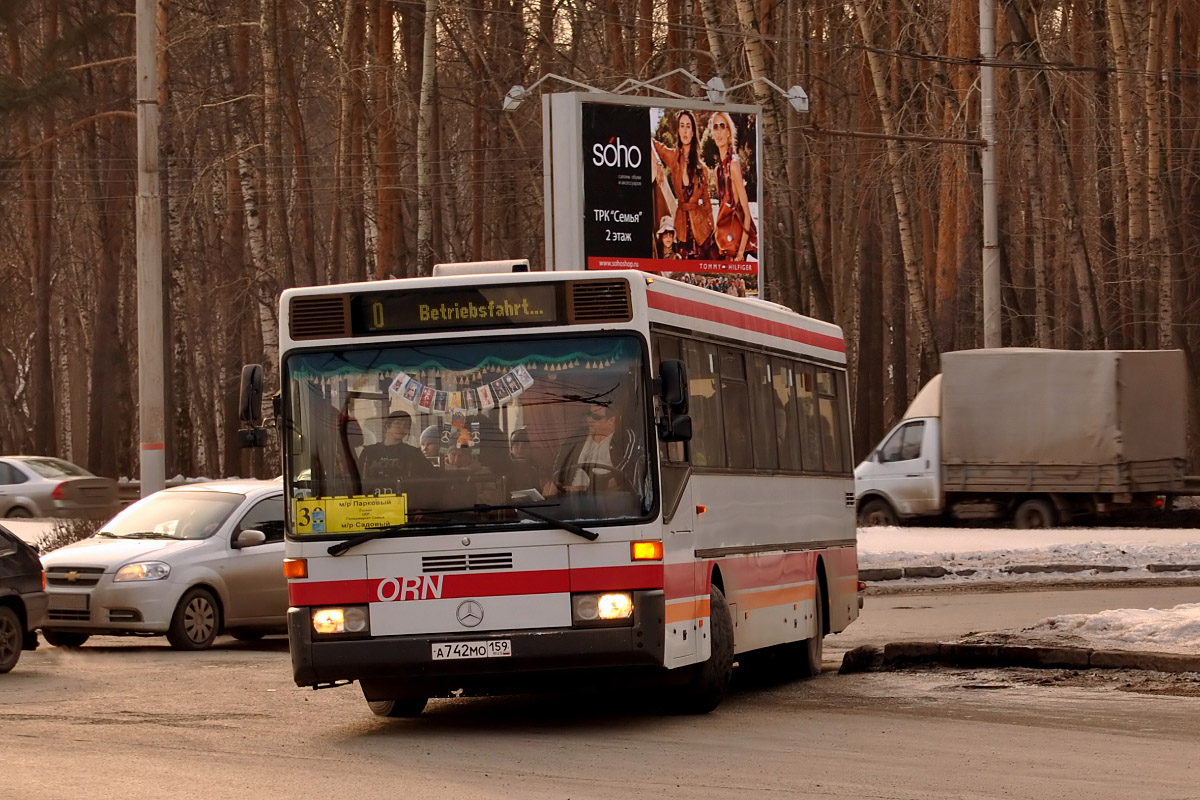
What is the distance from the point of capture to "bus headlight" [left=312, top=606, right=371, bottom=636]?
1125 cm

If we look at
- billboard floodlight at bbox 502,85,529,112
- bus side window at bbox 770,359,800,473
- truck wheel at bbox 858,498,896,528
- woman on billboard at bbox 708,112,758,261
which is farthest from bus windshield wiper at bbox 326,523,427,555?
truck wheel at bbox 858,498,896,528

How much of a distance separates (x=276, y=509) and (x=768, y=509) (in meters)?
6.66

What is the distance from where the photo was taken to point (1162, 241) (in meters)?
38.0

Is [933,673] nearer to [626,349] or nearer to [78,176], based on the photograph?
[626,349]

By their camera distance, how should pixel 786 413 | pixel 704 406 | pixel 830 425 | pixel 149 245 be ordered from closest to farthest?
pixel 704 406 < pixel 786 413 < pixel 830 425 < pixel 149 245

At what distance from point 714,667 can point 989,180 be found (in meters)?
21.5

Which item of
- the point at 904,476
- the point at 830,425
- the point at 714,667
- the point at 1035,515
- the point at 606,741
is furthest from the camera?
the point at 904,476

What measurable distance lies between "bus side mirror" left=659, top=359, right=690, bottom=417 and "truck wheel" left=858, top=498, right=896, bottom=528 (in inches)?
860

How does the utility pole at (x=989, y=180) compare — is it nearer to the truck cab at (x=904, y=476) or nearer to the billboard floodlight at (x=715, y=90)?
the truck cab at (x=904, y=476)

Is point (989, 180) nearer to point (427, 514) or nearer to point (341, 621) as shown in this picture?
point (427, 514)

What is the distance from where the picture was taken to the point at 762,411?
1402cm

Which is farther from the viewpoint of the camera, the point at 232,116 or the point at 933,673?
the point at 232,116

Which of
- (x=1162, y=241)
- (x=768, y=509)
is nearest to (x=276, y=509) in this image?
(x=768, y=509)

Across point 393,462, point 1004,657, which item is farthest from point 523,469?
point 1004,657
